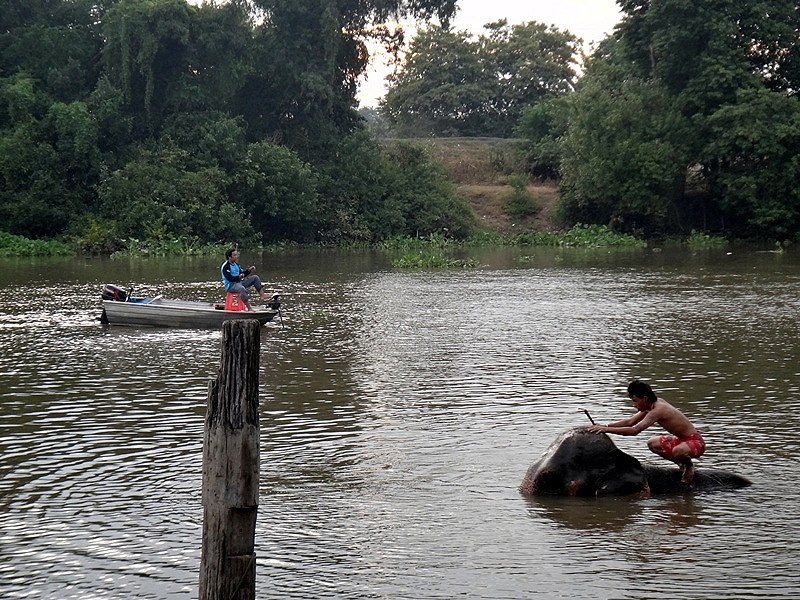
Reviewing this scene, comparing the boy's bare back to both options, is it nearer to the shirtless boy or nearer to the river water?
the shirtless boy

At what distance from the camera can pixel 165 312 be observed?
64.6ft

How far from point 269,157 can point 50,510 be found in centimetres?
4100

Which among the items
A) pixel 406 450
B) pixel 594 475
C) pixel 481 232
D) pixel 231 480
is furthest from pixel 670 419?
pixel 481 232

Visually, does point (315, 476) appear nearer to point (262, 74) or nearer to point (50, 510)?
point (50, 510)

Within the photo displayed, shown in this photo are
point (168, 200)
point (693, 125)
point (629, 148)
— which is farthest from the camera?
point (629, 148)

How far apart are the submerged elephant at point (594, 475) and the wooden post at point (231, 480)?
3.77 metres

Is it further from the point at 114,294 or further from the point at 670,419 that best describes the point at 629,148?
the point at 670,419

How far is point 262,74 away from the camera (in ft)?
169

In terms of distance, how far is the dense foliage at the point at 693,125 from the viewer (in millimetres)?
45188

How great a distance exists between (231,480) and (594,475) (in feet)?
13.6

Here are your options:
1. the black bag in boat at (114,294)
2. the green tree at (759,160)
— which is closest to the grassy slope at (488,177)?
the green tree at (759,160)

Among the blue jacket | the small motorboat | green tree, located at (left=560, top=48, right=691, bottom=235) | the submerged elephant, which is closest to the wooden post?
the submerged elephant

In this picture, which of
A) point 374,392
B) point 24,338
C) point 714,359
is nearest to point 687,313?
point 714,359

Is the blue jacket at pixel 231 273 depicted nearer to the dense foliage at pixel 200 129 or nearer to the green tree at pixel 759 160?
the dense foliage at pixel 200 129
